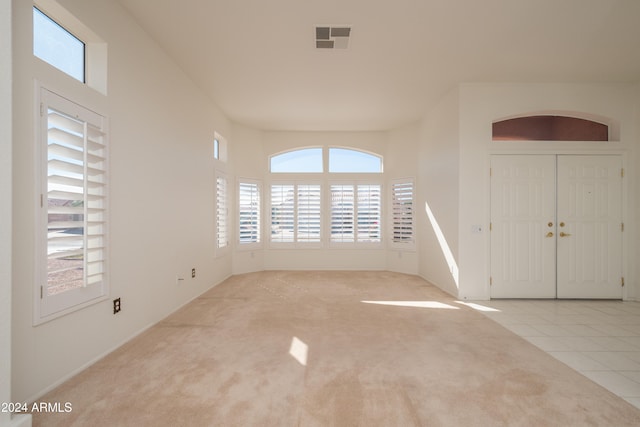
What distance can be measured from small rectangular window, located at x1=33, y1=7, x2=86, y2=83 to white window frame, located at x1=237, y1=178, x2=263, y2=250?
3689 mm

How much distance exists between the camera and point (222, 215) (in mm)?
5207

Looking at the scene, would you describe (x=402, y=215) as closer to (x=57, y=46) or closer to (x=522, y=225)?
(x=522, y=225)

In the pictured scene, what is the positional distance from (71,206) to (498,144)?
15.6 ft

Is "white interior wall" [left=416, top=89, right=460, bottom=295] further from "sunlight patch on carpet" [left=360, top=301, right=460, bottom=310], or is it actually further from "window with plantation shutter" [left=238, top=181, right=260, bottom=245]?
"window with plantation shutter" [left=238, top=181, right=260, bottom=245]

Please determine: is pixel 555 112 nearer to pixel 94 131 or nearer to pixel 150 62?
pixel 150 62

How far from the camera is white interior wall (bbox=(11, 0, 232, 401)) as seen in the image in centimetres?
180

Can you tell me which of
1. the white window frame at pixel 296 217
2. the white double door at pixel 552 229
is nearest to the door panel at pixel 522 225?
the white double door at pixel 552 229

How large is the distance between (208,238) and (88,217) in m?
2.42

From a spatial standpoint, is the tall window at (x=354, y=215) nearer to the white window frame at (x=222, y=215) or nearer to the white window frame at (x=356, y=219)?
the white window frame at (x=356, y=219)

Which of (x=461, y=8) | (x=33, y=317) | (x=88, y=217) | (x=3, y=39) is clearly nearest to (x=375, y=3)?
(x=461, y=8)

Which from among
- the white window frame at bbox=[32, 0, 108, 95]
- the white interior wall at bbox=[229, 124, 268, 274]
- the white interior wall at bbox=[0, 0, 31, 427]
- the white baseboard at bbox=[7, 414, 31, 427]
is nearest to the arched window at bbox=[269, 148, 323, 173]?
the white interior wall at bbox=[229, 124, 268, 274]

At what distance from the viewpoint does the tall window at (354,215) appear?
21.3 ft

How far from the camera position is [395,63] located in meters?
3.63

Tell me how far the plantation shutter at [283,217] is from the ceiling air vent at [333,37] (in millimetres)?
3558
